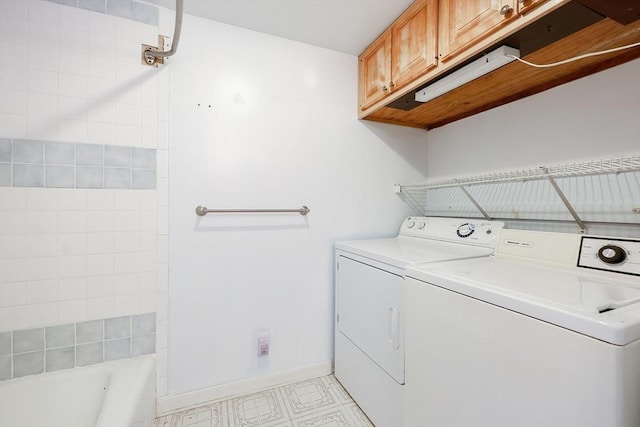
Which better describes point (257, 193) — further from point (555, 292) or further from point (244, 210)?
point (555, 292)

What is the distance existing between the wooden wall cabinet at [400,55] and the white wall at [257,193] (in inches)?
5.9

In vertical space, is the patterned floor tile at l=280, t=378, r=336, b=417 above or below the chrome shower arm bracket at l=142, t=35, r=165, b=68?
below

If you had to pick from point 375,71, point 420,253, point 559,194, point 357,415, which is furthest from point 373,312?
point 375,71

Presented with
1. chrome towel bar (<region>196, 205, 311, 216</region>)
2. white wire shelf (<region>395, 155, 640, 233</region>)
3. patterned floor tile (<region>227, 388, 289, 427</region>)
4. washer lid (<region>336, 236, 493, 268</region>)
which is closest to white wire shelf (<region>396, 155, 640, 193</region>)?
white wire shelf (<region>395, 155, 640, 233</region>)

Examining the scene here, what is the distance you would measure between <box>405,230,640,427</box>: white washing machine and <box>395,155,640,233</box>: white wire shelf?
0.29m

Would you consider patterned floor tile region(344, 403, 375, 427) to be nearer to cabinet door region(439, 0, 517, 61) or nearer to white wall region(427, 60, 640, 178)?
white wall region(427, 60, 640, 178)

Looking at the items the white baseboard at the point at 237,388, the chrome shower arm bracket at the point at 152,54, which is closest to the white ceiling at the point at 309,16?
the chrome shower arm bracket at the point at 152,54

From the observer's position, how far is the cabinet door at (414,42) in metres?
1.37

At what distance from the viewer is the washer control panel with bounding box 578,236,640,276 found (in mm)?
987

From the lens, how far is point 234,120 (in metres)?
1.68

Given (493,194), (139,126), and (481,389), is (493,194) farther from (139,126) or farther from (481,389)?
(139,126)

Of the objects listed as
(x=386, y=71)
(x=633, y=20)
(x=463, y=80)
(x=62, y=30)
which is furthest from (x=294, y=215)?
(x=633, y=20)

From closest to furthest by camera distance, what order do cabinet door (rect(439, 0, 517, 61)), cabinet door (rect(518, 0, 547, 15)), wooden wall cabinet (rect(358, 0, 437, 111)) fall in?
cabinet door (rect(518, 0, 547, 15)) → cabinet door (rect(439, 0, 517, 61)) → wooden wall cabinet (rect(358, 0, 437, 111))

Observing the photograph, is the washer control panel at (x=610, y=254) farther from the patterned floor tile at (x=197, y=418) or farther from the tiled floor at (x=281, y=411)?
the patterned floor tile at (x=197, y=418)
